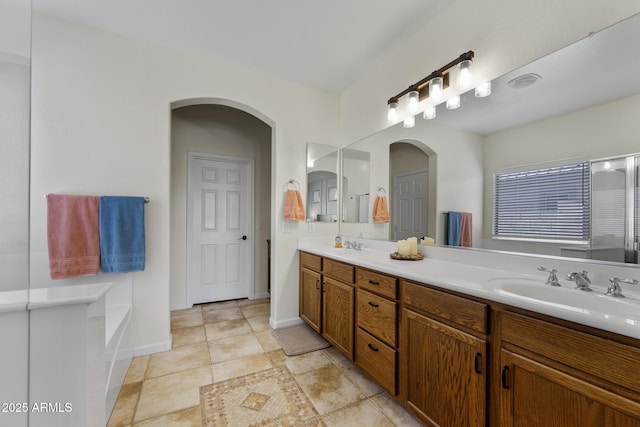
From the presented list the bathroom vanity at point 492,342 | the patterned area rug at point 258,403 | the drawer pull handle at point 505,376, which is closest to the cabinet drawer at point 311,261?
the bathroom vanity at point 492,342

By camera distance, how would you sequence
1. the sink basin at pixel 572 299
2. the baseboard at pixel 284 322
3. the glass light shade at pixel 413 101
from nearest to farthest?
the sink basin at pixel 572 299 < the glass light shade at pixel 413 101 < the baseboard at pixel 284 322

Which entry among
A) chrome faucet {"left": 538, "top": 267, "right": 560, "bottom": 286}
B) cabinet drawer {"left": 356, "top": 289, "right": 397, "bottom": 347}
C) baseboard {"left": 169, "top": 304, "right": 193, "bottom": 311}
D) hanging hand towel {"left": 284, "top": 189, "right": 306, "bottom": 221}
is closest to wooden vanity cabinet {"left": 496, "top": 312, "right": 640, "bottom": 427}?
chrome faucet {"left": 538, "top": 267, "right": 560, "bottom": 286}

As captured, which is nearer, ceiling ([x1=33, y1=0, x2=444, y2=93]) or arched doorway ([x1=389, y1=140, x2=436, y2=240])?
ceiling ([x1=33, y1=0, x2=444, y2=93])

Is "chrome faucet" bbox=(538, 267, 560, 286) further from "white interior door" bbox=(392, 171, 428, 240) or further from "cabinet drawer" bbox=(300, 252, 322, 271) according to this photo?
"cabinet drawer" bbox=(300, 252, 322, 271)

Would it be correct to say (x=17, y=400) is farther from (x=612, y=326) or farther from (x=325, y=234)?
(x=325, y=234)

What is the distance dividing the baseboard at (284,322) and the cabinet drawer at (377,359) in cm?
111

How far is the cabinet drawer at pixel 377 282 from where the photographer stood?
5.05ft

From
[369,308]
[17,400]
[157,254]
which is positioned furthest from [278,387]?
[157,254]

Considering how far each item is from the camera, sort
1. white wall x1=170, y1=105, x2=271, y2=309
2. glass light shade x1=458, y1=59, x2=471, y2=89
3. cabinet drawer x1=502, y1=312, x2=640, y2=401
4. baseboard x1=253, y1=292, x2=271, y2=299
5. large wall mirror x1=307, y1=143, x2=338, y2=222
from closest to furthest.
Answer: cabinet drawer x1=502, y1=312, x2=640, y2=401 < glass light shade x1=458, y1=59, x2=471, y2=89 < large wall mirror x1=307, y1=143, x2=338, y2=222 < white wall x1=170, y1=105, x2=271, y2=309 < baseboard x1=253, y1=292, x2=271, y2=299

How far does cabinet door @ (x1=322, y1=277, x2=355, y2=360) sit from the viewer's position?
195cm

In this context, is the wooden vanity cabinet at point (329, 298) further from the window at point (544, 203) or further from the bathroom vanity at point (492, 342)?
the window at point (544, 203)

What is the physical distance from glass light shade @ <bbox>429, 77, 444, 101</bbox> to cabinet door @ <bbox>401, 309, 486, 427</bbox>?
1482mm

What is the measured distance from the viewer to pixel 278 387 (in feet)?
5.82

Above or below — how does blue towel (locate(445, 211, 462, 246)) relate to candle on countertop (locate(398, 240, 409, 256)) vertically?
above
